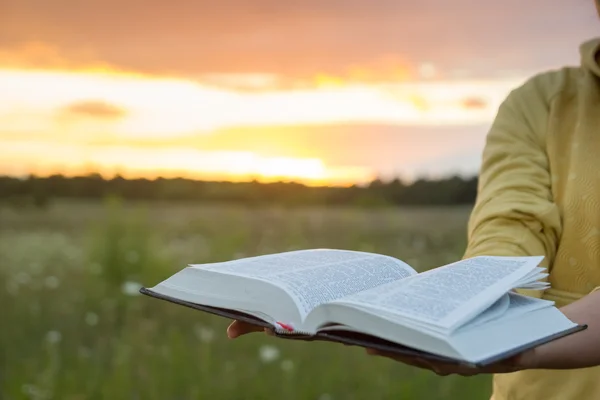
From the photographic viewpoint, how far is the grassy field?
2.15 meters

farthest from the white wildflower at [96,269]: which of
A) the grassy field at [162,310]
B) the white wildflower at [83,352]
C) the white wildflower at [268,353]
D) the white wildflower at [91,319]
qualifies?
the white wildflower at [268,353]

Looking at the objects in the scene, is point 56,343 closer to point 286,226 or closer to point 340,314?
point 286,226

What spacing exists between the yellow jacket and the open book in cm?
23

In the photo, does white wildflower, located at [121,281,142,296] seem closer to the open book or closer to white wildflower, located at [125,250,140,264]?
white wildflower, located at [125,250,140,264]

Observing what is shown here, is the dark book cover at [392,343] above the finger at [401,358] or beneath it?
above

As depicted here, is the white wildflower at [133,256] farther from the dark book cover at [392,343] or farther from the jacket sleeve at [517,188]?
the dark book cover at [392,343]

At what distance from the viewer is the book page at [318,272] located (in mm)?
771

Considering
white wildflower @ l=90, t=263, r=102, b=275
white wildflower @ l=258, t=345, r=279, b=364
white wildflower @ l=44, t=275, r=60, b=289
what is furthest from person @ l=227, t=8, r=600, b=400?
white wildflower @ l=44, t=275, r=60, b=289

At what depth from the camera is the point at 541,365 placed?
726 millimetres

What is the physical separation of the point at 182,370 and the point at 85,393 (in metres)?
0.28

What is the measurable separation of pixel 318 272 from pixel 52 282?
2.14m

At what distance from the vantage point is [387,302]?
2.20ft

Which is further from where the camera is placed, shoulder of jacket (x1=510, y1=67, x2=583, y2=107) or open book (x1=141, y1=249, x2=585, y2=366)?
shoulder of jacket (x1=510, y1=67, x2=583, y2=107)

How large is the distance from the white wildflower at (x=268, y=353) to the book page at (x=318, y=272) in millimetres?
1260
